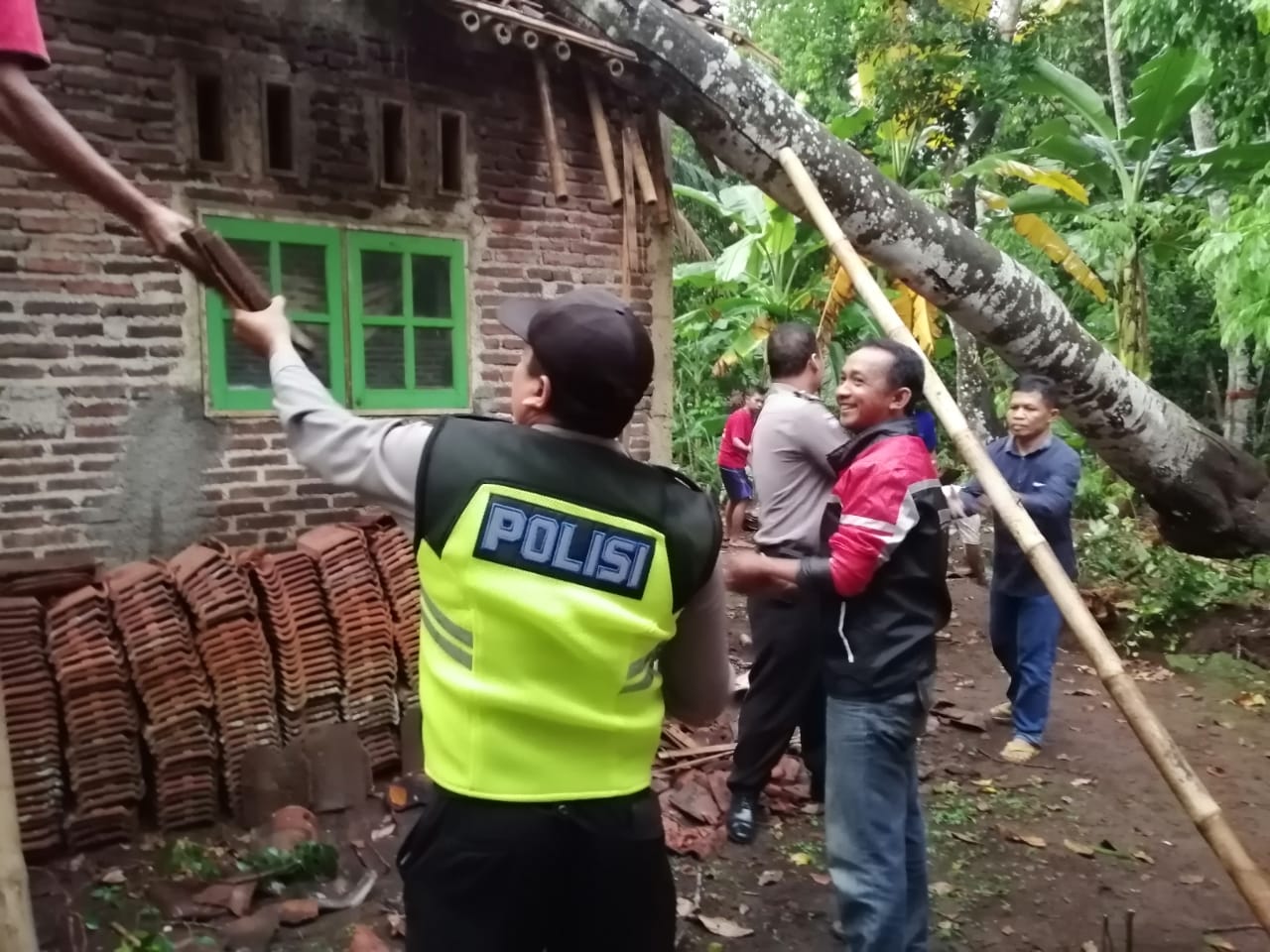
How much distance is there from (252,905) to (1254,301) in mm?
7523

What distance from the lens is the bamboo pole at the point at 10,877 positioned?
1.42 meters

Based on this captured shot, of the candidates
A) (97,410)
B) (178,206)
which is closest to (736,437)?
(178,206)

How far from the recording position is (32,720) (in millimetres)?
3893

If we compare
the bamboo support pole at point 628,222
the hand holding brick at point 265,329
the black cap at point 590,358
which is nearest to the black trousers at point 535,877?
the black cap at point 590,358

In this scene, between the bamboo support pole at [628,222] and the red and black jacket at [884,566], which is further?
the bamboo support pole at [628,222]

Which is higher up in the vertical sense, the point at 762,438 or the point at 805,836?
the point at 762,438

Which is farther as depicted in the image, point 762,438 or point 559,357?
point 762,438

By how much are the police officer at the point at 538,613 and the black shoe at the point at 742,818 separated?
7.95 ft

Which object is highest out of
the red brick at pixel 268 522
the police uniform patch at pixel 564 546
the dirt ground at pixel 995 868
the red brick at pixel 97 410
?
the red brick at pixel 97 410

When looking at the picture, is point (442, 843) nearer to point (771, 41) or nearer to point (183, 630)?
point (183, 630)

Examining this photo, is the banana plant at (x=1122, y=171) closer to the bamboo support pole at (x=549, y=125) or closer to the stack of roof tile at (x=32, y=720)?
the bamboo support pole at (x=549, y=125)

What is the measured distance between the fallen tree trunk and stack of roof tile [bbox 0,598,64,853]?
10.6ft

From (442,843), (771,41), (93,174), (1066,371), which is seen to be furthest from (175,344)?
(771,41)

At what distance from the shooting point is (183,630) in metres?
4.19
